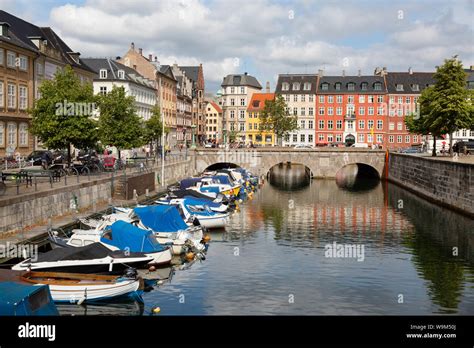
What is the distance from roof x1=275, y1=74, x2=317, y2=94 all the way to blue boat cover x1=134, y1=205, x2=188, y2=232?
101m

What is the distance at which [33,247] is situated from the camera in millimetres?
32062

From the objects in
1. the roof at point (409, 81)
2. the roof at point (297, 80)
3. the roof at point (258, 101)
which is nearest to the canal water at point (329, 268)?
the roof at point (409, 81)

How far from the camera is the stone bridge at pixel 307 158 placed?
92.9m

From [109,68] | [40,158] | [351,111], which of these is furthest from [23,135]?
[351,111]

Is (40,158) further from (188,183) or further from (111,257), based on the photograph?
(111,257)

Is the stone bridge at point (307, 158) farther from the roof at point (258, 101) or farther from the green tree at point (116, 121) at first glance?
the roof at point (258, 101)

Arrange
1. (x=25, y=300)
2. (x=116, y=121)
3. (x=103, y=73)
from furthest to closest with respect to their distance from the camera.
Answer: (x=103, y=73) < (x=116, y=121) < (x=25, y=300)

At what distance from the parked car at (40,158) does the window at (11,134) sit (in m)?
2.19

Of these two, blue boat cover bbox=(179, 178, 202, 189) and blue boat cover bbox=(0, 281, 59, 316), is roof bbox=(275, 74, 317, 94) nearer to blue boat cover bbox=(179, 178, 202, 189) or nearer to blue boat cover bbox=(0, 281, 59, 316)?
blue boat cover bbox=(179, 178, 202, 189)

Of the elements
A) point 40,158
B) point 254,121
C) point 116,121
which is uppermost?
point 254,121

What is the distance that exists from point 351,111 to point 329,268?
10463cm

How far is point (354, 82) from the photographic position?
134 meters
